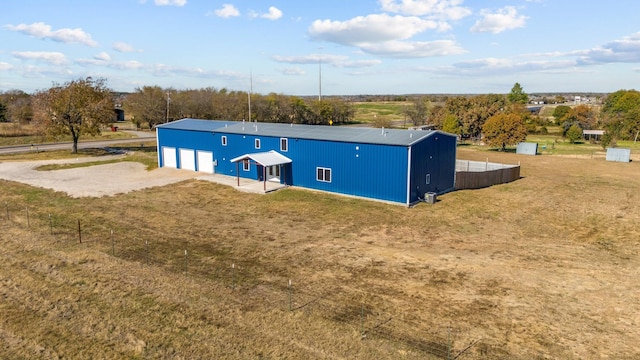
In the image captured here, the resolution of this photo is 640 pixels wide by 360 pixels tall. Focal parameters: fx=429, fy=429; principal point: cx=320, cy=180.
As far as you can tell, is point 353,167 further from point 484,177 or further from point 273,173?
point 484,177

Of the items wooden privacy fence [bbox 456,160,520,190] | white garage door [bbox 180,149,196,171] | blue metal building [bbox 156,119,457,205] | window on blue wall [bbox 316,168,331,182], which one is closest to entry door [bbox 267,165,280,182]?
blue metal building [bbox 156,119,457,205]

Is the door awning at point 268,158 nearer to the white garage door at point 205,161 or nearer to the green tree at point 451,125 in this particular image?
the white garage door at point 205,161

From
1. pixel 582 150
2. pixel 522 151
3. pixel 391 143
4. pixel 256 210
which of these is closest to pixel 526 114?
pixel 582 150

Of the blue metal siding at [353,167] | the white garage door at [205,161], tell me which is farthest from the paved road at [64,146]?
the blue metal siding at [353,167]

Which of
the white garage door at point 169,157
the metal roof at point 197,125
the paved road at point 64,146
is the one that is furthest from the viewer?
the paved road at point 64,146

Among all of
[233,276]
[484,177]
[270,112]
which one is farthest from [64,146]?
[484,177]
